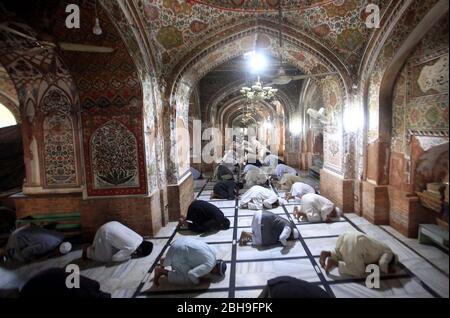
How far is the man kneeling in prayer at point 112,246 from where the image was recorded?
4.24 meters

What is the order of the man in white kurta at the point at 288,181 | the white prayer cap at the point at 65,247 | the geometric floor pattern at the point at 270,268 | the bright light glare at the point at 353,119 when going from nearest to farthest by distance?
the geometric floor pattern at the point at 270,268
the white prayer cap at the point at 65,247
the bright light glare at the point at 353,119
the man in white kurta at the point at 288,181

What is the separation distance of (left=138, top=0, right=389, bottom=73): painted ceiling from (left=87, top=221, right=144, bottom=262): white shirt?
12.5 ft

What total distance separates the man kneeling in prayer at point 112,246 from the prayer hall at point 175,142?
0.02 meters

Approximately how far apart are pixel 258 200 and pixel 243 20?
4.42 metres

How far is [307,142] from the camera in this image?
12812 mm

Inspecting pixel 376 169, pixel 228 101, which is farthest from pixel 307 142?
pixel 376 169

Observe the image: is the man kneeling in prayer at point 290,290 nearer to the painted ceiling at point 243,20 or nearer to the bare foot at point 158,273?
the bare foot at point 158,273

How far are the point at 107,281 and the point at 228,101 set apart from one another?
14.3m

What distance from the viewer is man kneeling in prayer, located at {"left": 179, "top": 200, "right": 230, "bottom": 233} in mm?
5578

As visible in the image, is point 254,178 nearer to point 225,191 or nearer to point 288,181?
point 288,181

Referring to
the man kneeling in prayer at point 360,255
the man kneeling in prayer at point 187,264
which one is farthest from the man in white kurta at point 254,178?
the man kneeling in prayer at point 360,255

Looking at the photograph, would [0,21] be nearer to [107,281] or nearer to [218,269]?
[107,281]

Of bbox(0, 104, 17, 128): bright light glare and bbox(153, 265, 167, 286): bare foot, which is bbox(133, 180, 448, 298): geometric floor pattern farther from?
bbox(0, 104, 17, 128): bright light glare

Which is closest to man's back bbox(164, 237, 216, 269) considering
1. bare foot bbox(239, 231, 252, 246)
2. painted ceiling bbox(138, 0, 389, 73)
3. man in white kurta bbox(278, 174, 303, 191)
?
bare foot bbox(239, 231, 252, 246)
